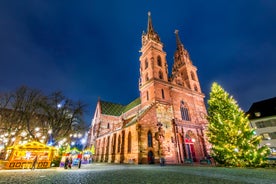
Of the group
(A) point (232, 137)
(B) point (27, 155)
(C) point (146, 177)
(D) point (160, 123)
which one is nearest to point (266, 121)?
(A) point (232, 137)

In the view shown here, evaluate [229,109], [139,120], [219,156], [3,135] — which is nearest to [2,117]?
[3,135]

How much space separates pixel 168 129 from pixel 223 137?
993cm

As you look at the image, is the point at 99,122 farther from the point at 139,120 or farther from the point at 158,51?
the point at 158,51

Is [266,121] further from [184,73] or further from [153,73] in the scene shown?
[153,73]

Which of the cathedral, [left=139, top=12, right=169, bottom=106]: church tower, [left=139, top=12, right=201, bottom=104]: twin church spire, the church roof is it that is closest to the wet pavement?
the cathedral

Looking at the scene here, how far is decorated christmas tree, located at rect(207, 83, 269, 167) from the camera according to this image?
44.3ft

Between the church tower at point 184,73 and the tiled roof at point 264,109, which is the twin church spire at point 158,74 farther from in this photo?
the tiled roof at point 264,109

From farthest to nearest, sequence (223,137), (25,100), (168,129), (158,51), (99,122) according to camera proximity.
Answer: (99,122), (158,51), (168,129), (25,100), (223,137)

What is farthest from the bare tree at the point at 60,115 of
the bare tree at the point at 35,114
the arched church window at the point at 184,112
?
the arched church window at the point at 184,112

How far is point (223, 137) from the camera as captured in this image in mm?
15359

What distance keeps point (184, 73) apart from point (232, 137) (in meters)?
24.0

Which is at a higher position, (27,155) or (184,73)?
(184,73)

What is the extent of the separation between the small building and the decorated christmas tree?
20.1 metres

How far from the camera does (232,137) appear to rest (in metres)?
14.7
